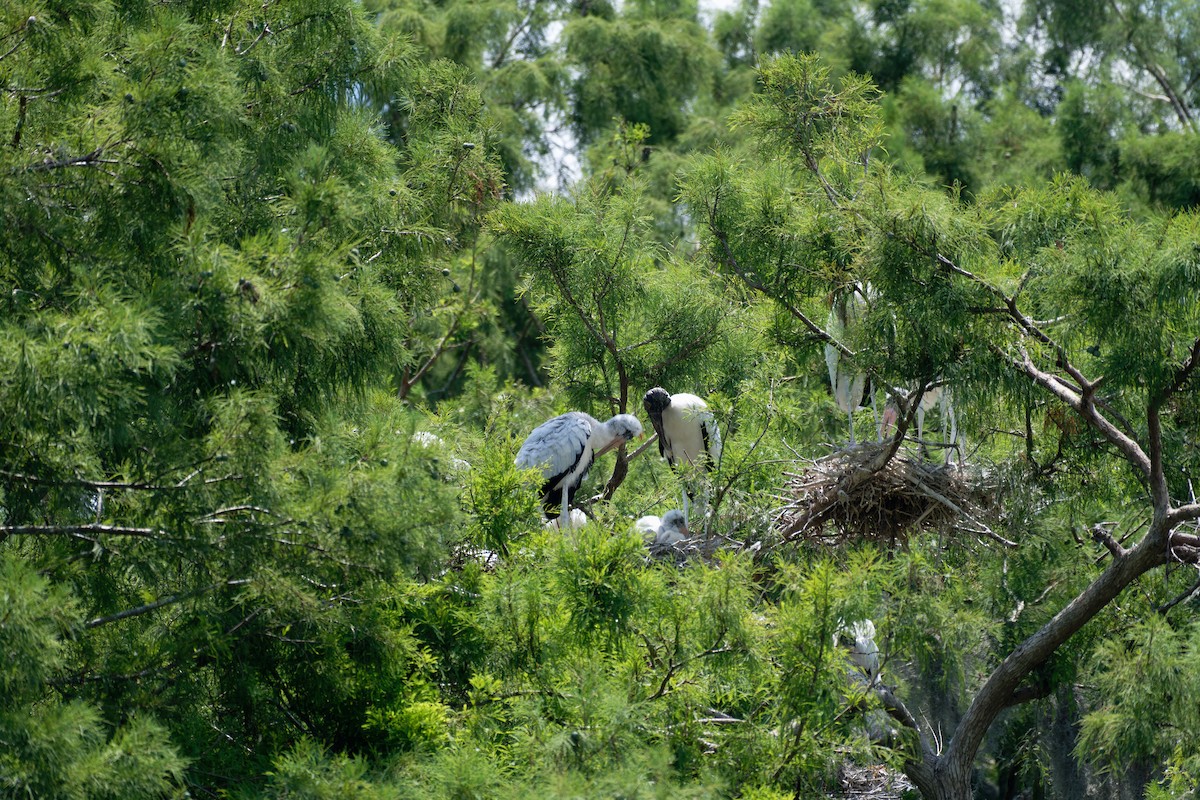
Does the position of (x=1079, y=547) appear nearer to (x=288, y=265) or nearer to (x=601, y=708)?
(x=601, y=708)

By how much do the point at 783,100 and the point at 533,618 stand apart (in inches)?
108

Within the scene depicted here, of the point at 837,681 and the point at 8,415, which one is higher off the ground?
the point at 8,415

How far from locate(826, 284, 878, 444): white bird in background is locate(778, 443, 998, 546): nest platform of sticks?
0.42 meters

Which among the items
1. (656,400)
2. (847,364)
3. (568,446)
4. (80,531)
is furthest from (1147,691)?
(80,531)

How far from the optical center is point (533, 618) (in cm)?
559

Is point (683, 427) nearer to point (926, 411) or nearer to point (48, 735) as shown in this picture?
point (926, 411)

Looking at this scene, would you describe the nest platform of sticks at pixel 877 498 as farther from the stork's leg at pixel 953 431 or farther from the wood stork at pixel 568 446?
the wood stork at pixel 568 446

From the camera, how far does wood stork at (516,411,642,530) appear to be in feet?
25.5

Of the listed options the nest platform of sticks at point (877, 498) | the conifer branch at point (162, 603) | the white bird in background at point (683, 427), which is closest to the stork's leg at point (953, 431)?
the nest platform of sticks at point (877, 498)

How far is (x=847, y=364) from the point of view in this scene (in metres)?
6.52

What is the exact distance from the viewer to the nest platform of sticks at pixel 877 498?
6992 mm

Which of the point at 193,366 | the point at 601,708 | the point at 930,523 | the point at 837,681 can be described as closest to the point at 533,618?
the point at 601,708

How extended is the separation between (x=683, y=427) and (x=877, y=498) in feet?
4.62

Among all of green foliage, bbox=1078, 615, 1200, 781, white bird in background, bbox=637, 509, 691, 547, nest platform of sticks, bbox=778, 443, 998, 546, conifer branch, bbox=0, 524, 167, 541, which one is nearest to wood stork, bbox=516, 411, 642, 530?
white bird in background, bbox=637, 509, 691, 547
